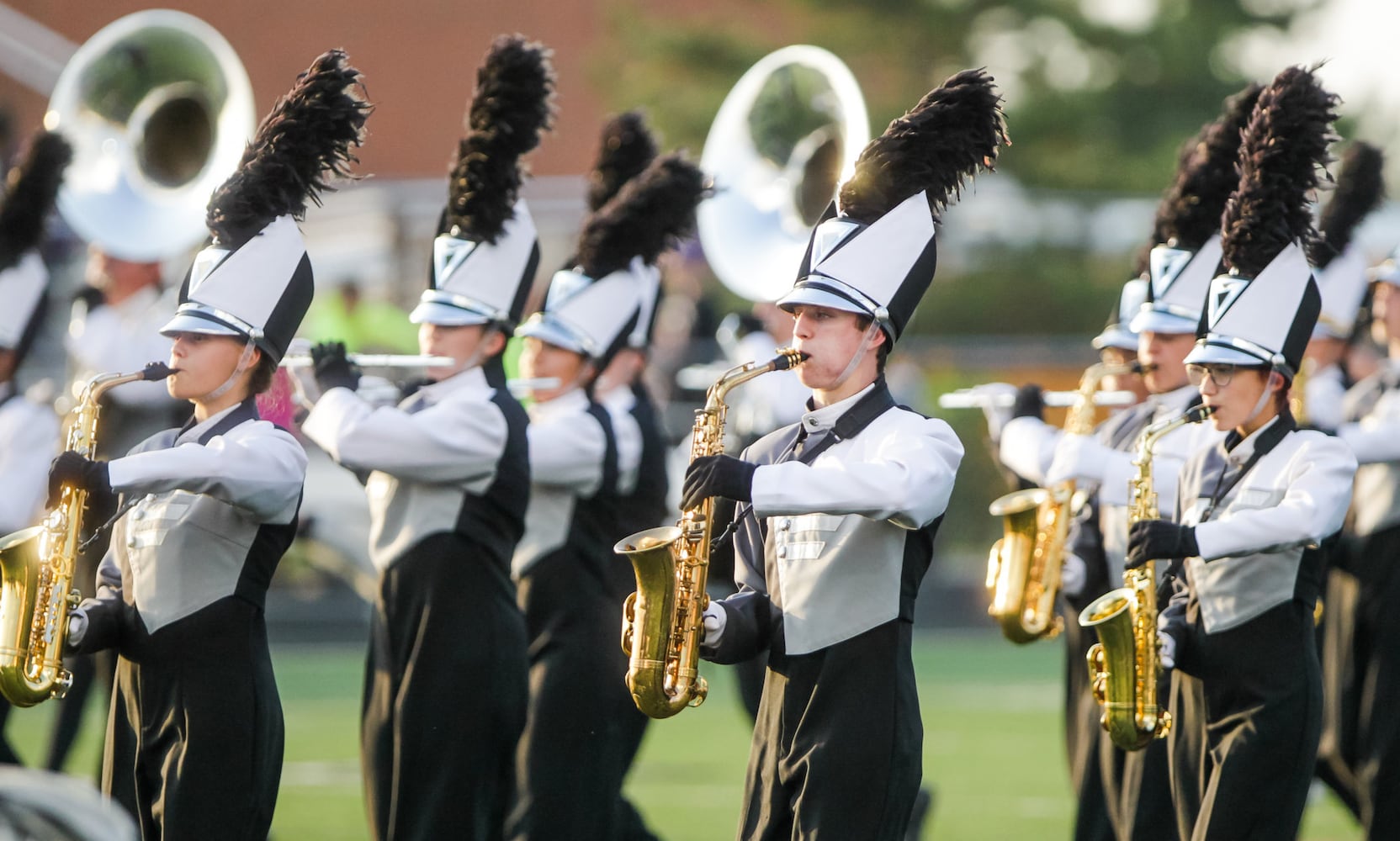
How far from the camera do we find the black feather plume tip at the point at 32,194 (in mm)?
8484

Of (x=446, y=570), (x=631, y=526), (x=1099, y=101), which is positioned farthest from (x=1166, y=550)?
(x=1099, y=101)

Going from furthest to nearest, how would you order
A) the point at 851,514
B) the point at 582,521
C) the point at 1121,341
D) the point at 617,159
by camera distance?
1. the point at 617,159
2. the point at 1121,341
3. the point at 582,521
4. the point at 851,514

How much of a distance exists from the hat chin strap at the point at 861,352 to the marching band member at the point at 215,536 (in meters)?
1.59

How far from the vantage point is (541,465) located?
769cm

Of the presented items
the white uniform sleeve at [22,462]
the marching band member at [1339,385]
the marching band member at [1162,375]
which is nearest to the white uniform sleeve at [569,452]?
the marching band member at [1162,375]

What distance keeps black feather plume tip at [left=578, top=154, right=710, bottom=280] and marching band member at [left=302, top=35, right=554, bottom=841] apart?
1125 millimetres

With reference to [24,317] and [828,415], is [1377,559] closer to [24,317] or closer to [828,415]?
[828,415]

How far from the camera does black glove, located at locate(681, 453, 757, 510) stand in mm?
4941

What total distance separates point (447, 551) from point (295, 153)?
4.72 ft

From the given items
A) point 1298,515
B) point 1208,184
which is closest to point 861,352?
point 1298,515

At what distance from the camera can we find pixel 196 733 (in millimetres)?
5461

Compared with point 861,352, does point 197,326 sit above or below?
above

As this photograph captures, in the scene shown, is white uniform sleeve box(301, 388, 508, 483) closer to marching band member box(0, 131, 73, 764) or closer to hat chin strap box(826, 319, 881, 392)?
hat chin strap box(826, 319, 881, 392)

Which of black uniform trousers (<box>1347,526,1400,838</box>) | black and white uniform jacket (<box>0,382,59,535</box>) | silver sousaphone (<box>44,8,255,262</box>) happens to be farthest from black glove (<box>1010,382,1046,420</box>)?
black and white uniform jacket (<box>0,382,59,535</box>)
